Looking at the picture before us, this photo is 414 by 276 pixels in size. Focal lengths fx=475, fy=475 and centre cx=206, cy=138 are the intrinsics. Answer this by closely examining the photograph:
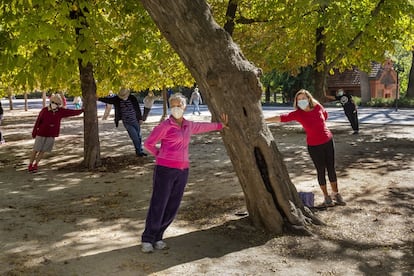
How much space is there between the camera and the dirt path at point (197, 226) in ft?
15.4

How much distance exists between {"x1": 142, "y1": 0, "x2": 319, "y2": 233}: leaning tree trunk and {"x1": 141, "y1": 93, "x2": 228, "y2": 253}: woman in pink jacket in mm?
526

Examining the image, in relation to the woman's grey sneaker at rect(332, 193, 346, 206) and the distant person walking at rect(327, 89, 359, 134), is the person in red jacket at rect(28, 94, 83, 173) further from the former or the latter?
the distant person walking at rect(327, 89, 359, 134)

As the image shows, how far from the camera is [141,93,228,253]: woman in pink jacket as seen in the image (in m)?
4.98

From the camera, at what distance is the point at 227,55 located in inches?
212

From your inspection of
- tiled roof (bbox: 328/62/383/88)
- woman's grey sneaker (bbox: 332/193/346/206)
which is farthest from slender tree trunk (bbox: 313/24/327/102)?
tiled roof (bbox: 328/62/383/88)

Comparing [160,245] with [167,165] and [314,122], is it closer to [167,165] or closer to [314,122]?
[167,165]

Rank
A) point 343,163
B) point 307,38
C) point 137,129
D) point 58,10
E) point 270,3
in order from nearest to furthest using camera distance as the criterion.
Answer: point 58,10 → point 343,163 → point 137,129 → point 270,3 → point 307,38

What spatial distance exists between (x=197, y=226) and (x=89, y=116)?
17.4ft

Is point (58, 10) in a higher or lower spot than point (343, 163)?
higher

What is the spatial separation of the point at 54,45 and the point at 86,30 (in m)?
1.26

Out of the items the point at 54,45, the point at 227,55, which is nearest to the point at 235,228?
the point at 227,55

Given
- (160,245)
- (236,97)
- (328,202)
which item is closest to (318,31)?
(328,202)

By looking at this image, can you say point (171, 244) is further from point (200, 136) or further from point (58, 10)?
point (200, 136)

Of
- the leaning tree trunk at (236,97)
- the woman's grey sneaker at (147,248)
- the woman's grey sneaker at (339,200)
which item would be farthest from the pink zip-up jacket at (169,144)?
the woman's grey sneaker at (339,200)
